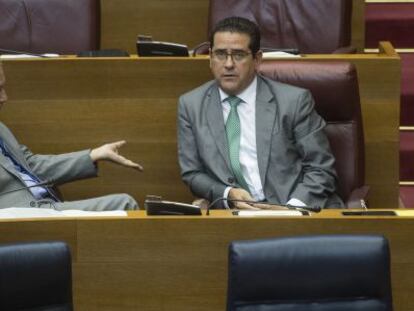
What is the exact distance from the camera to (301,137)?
204 cm

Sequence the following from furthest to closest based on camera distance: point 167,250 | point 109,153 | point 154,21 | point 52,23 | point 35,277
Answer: point 154,21, point 52,23, point 109,153, point 167,250, point 35,277

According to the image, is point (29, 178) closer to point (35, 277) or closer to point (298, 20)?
point (35, 277)

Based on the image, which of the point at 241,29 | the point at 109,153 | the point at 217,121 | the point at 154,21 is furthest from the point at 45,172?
the point at 154,21

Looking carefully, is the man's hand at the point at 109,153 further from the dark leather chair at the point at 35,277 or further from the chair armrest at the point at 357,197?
the dark leather chair at the point at 35,277

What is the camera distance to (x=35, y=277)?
1316mm

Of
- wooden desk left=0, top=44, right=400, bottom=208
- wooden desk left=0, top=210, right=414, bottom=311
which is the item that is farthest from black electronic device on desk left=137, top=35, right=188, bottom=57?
wooden desk left=0, top=210, right=414, bottom=311

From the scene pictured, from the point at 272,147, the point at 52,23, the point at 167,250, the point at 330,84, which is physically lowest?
the point at 167,250

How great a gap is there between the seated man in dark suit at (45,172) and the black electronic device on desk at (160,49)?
0.86ft

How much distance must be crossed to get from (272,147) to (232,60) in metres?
0.16

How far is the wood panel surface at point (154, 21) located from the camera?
2.82 metres

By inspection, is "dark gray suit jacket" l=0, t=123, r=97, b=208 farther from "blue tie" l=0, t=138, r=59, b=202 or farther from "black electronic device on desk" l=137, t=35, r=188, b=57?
"black electronic device on desk" l=137, t=35, r=188, b=57

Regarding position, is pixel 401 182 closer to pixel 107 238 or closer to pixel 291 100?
pixel 291 100

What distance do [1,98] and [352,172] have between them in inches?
24.2

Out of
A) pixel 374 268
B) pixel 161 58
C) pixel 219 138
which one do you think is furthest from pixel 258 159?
pixel 374 268
